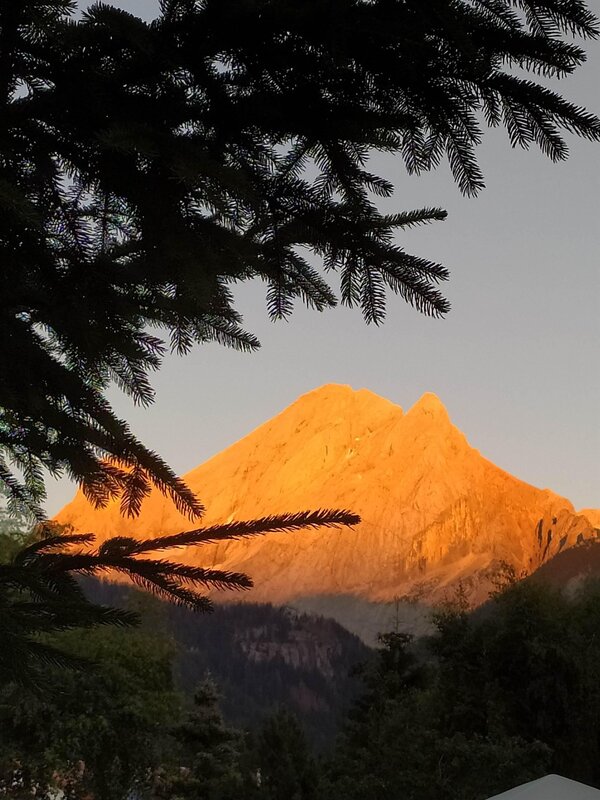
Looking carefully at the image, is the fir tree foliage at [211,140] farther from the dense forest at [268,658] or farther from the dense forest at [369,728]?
the dense forest at [268,658]

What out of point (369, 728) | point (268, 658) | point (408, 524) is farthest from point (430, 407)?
point (369, 728)

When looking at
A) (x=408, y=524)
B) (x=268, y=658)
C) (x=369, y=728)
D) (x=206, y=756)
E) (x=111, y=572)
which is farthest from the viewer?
(x=408, y=524)

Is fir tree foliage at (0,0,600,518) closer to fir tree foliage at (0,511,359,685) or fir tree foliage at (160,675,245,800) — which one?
fir tree foliage at (0,511,359,685)

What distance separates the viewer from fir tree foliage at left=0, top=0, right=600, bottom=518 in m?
1.76

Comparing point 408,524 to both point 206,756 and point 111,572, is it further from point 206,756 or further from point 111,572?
point 111,572

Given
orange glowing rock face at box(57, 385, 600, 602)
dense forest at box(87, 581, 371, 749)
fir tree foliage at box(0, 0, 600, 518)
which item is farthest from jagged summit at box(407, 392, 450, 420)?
fir tree foliage at box(0, 0, 600, 518)

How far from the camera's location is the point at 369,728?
107ft

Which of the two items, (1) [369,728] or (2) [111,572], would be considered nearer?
(2) [111,572]

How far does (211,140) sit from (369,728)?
1315 inches

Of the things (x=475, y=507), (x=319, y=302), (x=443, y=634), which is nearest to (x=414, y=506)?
(x=475, y=507)

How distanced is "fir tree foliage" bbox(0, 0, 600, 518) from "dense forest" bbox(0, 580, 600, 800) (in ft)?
50.6

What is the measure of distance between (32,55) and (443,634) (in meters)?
25.0

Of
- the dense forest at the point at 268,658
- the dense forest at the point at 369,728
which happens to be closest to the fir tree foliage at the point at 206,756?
the dense forest at the point at 369,728

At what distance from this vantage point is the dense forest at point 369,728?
2059cm
